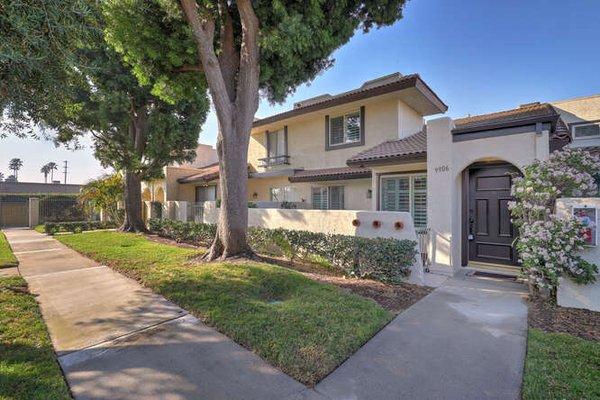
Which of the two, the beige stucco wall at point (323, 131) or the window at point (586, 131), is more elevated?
the window at point (586, 131)

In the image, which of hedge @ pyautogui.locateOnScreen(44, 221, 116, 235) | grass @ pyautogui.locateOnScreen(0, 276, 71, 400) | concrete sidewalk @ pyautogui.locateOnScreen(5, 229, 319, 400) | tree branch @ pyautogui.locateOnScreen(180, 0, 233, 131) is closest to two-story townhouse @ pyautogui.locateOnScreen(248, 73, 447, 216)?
tree branch @ pyautogui.locateOnScreen(180, 0, 233, 131)

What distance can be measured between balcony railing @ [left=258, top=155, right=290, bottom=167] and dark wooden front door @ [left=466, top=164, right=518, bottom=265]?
9.62m

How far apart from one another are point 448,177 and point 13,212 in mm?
31626

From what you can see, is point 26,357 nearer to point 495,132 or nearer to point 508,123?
point 495,132

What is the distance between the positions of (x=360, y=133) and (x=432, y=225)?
6.10m

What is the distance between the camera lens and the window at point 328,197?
1444 centimetres

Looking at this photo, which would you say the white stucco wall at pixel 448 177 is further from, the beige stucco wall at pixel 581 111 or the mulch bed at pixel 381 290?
the beige stucco wall at pixel 581 111

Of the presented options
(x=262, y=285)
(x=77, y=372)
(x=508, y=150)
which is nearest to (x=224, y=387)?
(x=77, y=372)

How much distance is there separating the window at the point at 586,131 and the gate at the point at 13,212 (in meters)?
41.5

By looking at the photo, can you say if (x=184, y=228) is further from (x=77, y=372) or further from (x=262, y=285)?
(x=77, y=372)

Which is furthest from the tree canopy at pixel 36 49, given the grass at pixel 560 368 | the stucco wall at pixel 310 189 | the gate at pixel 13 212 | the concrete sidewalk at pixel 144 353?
the gate at pixel 13 212

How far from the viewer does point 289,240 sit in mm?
10133

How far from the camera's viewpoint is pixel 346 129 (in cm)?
1423

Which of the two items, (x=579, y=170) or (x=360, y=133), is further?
(x=360, y=133)
